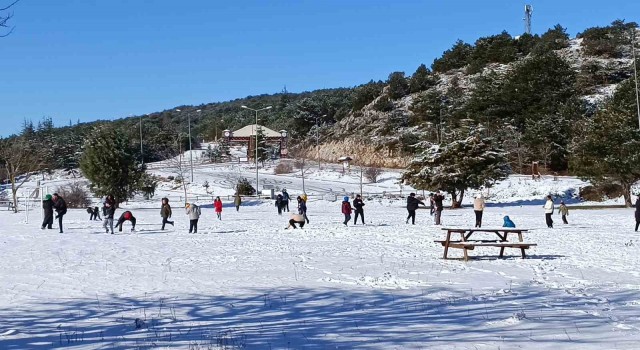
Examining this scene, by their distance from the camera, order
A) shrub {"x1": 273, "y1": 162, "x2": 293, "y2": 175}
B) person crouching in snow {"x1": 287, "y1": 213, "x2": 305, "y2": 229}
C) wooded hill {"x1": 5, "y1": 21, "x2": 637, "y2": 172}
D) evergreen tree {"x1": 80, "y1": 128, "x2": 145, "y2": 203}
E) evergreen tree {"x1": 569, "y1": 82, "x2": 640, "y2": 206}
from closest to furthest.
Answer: person crouching in snow {"x1": 287, "y1": 213, "x2": 305, "y2": 229} < evergreen tree {"x1": 569, "y1": 82, "x2": 640, "y2": 206} < evergreen tree {"x1": 80, "y1": 128, "x2": 145, "y2": 203} < wooded hill {"x1": 5, "y1": 21, "x2": 637, "y2": 172} < shrub {"x1": 273, "y1": 162, "x2": 293, "y2": 175}

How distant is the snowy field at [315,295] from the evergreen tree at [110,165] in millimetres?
30770

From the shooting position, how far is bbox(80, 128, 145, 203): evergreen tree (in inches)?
1970

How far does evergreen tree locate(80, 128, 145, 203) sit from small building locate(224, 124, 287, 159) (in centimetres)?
5056

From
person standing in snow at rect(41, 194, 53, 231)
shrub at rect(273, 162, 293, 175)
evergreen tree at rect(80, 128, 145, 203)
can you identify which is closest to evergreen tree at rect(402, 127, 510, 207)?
evergreen tree at rect(80, 128, 145, 203)

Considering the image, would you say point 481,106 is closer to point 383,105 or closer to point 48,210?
point 383,105

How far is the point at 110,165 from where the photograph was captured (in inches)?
1980

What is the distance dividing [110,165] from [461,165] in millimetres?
26099

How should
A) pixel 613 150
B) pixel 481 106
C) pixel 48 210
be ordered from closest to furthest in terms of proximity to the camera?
pixel 48 210 < pixel 613 150 < pixel 481 106

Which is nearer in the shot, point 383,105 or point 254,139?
point 254,139

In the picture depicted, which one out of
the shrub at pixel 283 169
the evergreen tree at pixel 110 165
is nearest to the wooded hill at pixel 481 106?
the evergreen tree at pixel 110 165

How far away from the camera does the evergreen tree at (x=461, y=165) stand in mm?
48031

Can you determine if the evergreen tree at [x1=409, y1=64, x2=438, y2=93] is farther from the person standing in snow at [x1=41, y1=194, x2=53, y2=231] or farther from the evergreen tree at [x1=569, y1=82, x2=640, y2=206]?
the person standing in snow at [x1=41, y1=194, x2=53, y2=231]

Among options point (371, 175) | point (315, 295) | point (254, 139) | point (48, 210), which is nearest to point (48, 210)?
point (48, 210)

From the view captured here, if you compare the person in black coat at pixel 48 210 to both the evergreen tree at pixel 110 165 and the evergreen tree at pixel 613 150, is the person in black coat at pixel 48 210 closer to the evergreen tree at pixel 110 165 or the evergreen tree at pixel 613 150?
the evergreen tree at pixel 110 165
